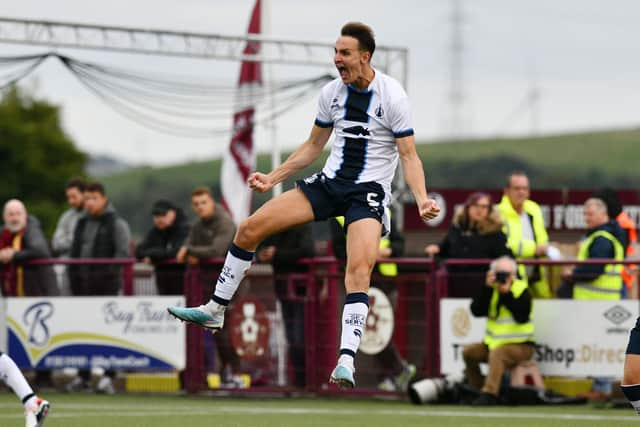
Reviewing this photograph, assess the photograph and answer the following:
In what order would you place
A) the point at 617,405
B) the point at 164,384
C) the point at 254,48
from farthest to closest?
1. the point at 254,48
2. the point at 164,384
3. the point at 617,405

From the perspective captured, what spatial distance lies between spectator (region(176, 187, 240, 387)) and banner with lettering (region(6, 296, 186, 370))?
43cm

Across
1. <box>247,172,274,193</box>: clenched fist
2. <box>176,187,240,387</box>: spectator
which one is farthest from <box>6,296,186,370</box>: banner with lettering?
<box>247,172,274,193</box>: clenched fist

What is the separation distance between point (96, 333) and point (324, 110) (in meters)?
5.73

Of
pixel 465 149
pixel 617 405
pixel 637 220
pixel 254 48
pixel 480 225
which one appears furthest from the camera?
pixel 465 149

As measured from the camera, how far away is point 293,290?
555 inches

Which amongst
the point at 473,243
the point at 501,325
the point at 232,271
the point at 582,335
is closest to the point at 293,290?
the point at 473,243

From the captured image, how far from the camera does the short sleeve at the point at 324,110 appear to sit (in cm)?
983

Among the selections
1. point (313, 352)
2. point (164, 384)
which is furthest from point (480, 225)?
point (164, 384)

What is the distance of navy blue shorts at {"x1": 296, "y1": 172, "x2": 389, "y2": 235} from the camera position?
31.5 feet

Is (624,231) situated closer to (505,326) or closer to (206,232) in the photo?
(505,326)

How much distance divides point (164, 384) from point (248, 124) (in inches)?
334

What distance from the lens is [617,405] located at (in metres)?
12.7

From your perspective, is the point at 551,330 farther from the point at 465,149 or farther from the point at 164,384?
the point at 465,149

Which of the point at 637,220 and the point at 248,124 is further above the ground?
the point at 248,124
